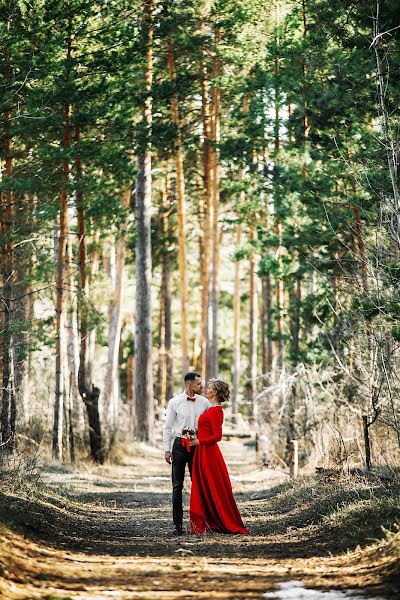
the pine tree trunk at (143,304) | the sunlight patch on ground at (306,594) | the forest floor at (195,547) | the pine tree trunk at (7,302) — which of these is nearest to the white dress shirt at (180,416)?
the forest floor at (195,547)

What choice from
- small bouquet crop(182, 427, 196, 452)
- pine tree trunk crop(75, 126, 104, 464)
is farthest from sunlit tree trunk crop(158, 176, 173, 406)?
small bouquet crop(182, 427, 196, 452)

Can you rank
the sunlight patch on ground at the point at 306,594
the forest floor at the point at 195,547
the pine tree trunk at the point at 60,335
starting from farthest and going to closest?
the pine tree trunk at the point at 60,335 → the forest floor at the point at 195,547 → the sunlight patch on ground at the point at 306,594

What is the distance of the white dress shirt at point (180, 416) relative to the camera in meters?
11.9

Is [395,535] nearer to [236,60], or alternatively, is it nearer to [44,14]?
[44,14]

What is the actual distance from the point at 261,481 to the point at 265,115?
1242 centimetres

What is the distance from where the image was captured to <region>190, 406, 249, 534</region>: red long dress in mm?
11758

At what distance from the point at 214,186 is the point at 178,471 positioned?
2466cm

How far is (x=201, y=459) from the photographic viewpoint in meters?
11.8

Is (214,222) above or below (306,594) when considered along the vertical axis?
above

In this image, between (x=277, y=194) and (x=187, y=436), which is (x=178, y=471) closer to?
(x=187, y=436)

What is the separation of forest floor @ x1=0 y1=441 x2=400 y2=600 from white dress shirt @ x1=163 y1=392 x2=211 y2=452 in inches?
47.2

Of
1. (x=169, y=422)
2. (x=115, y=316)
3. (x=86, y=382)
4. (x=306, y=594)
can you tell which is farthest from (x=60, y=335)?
(x=306, y=594)

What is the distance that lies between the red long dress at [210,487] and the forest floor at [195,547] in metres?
0.28

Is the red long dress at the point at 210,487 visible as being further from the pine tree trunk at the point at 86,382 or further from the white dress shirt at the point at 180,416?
the pine tree trunk at the point at 86,382
